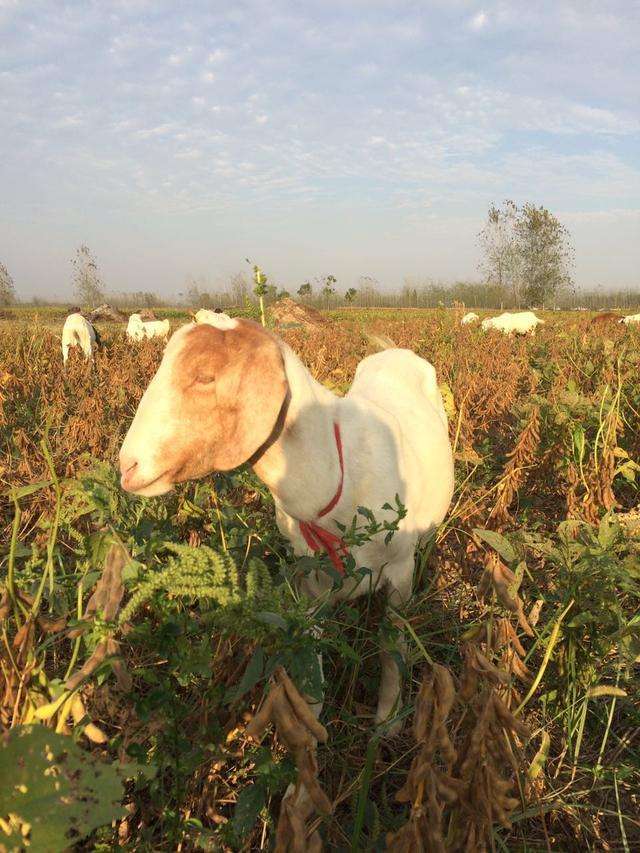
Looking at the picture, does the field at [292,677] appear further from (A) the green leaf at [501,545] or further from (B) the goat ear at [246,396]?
(B) the goat ear at [246,396]

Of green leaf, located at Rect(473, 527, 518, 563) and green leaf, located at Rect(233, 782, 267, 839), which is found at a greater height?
green leaf, located at Rect(473, 527, 518, 563)

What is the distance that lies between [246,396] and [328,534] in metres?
0.63

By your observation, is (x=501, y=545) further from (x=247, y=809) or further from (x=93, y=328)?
(x=93, y=328)

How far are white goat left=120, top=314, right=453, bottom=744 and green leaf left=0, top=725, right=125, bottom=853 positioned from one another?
86 cm

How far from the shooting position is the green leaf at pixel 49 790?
3.00 ft

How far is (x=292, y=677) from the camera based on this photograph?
52.4 inches

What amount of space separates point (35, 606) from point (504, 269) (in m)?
62.7

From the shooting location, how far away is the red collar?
202cm

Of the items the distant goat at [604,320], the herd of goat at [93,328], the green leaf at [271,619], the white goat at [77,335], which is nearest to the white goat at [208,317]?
the herd of goat at [93,328]

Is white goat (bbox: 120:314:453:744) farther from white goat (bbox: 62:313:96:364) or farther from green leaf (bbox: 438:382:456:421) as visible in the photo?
white goat (bbox: 62:313:96:364)

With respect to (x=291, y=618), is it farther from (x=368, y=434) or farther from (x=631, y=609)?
(x=631, y=609)

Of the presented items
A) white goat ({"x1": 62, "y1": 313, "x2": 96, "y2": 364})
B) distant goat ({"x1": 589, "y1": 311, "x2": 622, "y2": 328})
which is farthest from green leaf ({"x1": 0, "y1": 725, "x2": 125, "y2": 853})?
distant goat ({"x1": 589, "y1": 311, "x2": 622, "y2": 328})

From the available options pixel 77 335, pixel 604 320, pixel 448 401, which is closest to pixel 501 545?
pixel 448 401

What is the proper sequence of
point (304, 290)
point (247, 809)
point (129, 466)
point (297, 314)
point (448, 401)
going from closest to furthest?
1. point (247, 809)
2. point (129, 466)
3. point (448, 401)
4. point (297, 314)
5. point (304, 290)
